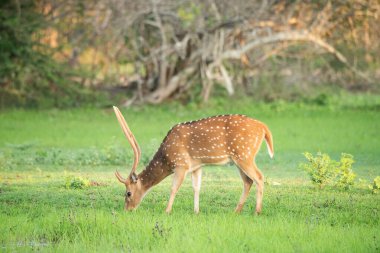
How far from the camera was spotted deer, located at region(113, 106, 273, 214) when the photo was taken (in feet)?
34.7

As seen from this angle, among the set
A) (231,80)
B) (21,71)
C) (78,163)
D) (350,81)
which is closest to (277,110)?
(231,80)

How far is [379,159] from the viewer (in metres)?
16.4

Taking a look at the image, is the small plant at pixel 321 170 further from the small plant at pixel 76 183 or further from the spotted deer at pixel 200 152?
the small plant at pixel 76 183

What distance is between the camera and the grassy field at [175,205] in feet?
28.8

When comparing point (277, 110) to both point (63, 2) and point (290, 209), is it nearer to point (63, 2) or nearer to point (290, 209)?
point (63, 2)

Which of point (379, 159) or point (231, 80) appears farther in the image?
point (231, 80)

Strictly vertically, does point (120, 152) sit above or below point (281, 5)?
below

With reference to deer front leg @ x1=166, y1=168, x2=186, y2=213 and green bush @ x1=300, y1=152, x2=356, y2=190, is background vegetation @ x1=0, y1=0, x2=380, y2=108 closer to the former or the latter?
green bush @ x1=300, y1=152, x2=356, y2=190

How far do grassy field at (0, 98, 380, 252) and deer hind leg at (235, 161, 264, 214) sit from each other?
0.19 m

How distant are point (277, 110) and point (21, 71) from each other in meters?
7.46

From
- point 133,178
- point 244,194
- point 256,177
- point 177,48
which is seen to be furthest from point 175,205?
point 177,48

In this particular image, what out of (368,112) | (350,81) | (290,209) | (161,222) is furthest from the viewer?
(350,81)

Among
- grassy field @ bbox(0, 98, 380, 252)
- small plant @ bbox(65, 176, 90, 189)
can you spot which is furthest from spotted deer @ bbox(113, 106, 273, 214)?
small plant @ bbox(65, 176, 90, 189)

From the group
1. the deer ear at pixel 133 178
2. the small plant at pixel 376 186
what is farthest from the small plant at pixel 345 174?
the deer ear at pixel 133 178
